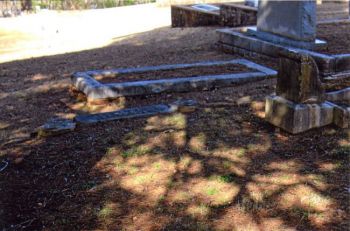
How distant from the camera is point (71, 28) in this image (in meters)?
17.2

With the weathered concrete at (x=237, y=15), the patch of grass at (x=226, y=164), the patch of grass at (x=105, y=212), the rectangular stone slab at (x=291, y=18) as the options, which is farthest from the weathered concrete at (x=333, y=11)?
the patch of grass at (x=105, y=212)

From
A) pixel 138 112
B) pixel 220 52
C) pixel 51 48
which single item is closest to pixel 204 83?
pixel 138 112

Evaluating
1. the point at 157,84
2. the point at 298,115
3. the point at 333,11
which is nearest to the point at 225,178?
the point at 298,115

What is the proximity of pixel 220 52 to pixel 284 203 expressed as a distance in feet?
20.1

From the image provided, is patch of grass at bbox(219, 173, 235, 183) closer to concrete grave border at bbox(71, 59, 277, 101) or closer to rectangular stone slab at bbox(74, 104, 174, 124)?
rectangular stone slab at bbox(74, 104, 174, 124)

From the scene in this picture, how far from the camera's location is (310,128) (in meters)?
4.56

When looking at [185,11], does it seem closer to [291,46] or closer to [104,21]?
[104,21]

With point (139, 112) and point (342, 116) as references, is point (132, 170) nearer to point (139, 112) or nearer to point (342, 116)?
point (139, 112)

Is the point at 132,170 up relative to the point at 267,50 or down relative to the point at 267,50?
down

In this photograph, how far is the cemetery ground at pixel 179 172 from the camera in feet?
10.6

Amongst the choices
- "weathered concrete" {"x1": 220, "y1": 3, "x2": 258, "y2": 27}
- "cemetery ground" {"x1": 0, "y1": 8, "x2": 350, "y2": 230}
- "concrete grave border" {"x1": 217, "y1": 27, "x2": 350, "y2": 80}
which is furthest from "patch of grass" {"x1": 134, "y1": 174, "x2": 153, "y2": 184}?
"weathered concrete" {"x1": 220, "y1": 3, "x2": 258, "y2": 27}

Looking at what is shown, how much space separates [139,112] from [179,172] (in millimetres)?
1721

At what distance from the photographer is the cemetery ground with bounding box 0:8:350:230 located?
127 inches

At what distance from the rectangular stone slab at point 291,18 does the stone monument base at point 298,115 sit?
9.81 ft
